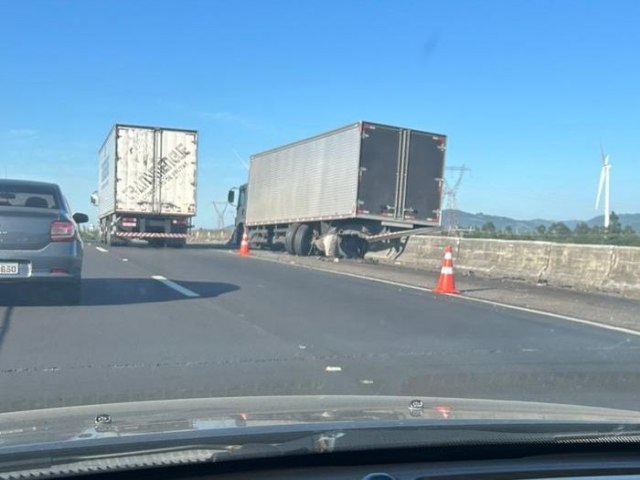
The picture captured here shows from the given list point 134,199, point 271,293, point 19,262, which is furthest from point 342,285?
point 134,199

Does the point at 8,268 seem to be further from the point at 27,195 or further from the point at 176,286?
the point at 176,286

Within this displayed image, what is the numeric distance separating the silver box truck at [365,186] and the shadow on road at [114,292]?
9510mm

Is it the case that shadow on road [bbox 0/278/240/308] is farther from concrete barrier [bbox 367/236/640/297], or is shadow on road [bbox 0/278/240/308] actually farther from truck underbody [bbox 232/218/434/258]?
truck underbody [bbox 232/218/434/258]

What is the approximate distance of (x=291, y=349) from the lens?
8.45 meters

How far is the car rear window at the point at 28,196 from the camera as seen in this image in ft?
35.2

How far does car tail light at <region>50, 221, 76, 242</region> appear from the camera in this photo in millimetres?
10469

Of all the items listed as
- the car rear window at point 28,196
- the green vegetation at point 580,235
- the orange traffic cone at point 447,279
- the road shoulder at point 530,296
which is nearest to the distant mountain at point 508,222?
the green vegetation at point 580,235

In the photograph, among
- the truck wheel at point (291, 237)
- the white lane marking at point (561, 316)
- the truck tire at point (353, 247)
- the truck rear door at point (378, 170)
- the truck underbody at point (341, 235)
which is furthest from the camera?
the truck wheel at point (291, 237)

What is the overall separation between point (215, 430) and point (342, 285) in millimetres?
13255

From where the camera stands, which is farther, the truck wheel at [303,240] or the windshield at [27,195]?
the truck wheel at [303,240]

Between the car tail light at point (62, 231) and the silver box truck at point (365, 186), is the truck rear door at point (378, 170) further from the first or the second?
the car tail light at point (62, 231)

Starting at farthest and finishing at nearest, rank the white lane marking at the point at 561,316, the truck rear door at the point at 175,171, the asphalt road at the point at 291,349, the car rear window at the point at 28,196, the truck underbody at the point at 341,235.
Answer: the truck rear door at the point at 175,171, the truck underbody at the point at 341,235, the car rear window at the point at 28,196, the white lane marking at the point at 561,316, the asphalt road at the point at 291,349

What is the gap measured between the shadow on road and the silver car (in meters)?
0.64

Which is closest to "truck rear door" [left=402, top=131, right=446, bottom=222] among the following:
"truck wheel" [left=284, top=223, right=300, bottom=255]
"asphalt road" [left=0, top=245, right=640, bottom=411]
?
"truck wheel" [left=284, top=223, right=300, bottom=255]
